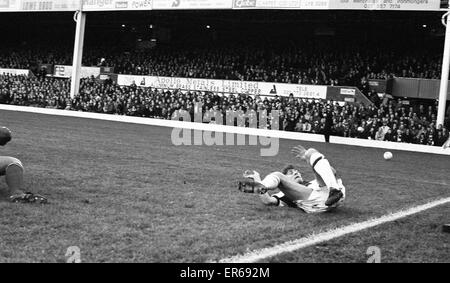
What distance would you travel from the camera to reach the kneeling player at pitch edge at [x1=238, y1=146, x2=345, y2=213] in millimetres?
6438

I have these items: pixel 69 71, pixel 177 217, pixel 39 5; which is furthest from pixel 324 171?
pixel 69 71

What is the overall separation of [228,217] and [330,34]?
33531mm

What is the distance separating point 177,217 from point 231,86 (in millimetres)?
27906

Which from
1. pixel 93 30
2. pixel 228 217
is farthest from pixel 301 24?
pixel 228 217

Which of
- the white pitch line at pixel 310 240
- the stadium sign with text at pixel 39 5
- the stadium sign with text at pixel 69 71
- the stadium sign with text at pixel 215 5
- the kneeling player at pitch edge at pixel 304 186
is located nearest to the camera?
the white pitch line at pixel 310 240

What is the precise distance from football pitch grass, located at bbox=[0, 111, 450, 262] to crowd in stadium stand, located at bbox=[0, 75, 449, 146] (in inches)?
513

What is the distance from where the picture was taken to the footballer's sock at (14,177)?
245 inches

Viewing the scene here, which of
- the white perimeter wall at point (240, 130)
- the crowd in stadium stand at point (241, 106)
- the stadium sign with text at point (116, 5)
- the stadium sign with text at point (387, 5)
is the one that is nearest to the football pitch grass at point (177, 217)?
the white perimeter wall at point (240, 130)

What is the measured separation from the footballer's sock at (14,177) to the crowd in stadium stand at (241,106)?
65.9 ft

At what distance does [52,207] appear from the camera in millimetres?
6188

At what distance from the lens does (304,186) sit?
683cm

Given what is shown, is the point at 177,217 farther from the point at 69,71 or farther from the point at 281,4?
the point at 69,71

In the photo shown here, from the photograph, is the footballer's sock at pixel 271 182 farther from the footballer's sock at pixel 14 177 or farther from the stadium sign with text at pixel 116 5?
the stadium sign with text at pixel 116 5

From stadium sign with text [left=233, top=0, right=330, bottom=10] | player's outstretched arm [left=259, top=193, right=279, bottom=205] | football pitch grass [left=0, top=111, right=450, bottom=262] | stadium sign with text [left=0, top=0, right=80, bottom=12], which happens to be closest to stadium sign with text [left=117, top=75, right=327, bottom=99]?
stadium sign with text [left=233, top=0, right=330, bottom=10]
